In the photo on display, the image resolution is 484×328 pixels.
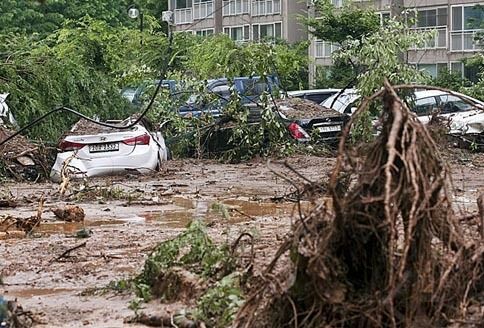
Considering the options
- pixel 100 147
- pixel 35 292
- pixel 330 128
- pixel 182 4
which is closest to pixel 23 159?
pixel 100 147

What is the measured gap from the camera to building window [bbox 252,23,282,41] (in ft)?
188

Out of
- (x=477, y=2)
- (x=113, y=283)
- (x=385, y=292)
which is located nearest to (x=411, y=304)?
(x=385, y=292)

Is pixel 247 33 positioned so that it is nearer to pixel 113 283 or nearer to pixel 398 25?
pixel 398 25

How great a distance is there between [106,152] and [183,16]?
156 ft

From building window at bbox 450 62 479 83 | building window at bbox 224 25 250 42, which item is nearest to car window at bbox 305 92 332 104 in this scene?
building window at bbox 450 62 479 83

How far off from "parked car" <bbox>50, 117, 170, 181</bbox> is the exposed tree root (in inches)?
523

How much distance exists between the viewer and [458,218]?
241 inches

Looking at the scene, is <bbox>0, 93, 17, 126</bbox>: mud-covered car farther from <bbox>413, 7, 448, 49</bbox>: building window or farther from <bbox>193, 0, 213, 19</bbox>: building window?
<bbox>193, 0, 213, 19</bbox>: building window

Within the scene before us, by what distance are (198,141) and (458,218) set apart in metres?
17.3

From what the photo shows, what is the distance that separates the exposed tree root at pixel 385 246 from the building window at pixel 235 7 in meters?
54.5

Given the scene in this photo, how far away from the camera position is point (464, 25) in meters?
45.6

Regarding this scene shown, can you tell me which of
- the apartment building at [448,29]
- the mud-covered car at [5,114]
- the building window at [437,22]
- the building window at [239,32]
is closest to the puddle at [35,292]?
the mud-covered car at [5,114]

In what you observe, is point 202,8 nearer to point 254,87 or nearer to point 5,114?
point 254,87

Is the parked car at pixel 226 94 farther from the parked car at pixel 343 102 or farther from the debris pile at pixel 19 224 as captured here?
the debris pile at pixel 19 224
